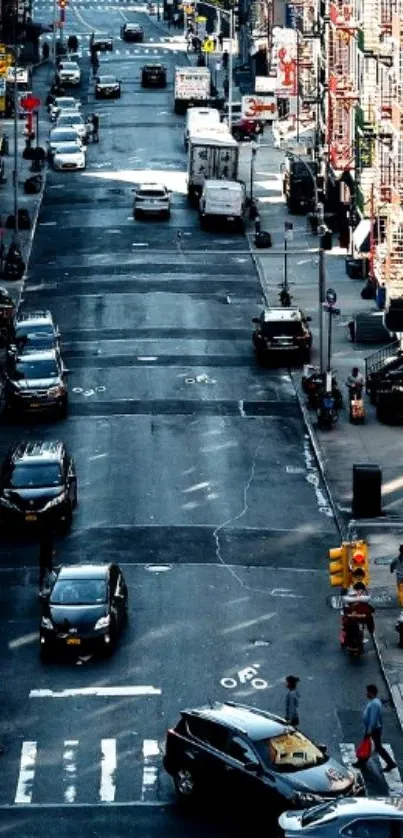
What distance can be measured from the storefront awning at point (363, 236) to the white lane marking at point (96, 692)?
51890 mm

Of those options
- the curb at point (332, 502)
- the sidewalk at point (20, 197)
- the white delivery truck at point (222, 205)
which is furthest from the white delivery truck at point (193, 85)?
the curb at point (332, 502)

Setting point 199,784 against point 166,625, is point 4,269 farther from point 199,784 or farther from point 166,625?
point 199,784

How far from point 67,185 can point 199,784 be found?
295 feet

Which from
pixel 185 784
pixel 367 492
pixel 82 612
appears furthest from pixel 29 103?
pixel 185 784

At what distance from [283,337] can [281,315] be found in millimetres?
1145

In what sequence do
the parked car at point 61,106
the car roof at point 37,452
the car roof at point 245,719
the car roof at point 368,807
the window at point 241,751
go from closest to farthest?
the car roof at point 368,807, the window at point 241,751, the car roof at point 245,719, the car roof at point 37,452, the parked car at point 61,106

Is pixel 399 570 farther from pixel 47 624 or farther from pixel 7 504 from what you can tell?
pixel 7 504

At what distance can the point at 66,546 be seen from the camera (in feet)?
230

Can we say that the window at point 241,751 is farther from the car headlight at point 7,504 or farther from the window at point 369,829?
the car headlight at point 7,504

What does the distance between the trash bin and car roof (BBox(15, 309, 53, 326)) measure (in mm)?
23225

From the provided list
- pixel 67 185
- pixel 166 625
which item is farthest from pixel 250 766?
pixel 67 185

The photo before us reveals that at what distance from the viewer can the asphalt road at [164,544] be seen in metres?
53.9

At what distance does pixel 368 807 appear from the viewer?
45.5 meters

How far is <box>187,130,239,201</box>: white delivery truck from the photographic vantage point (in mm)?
130375
